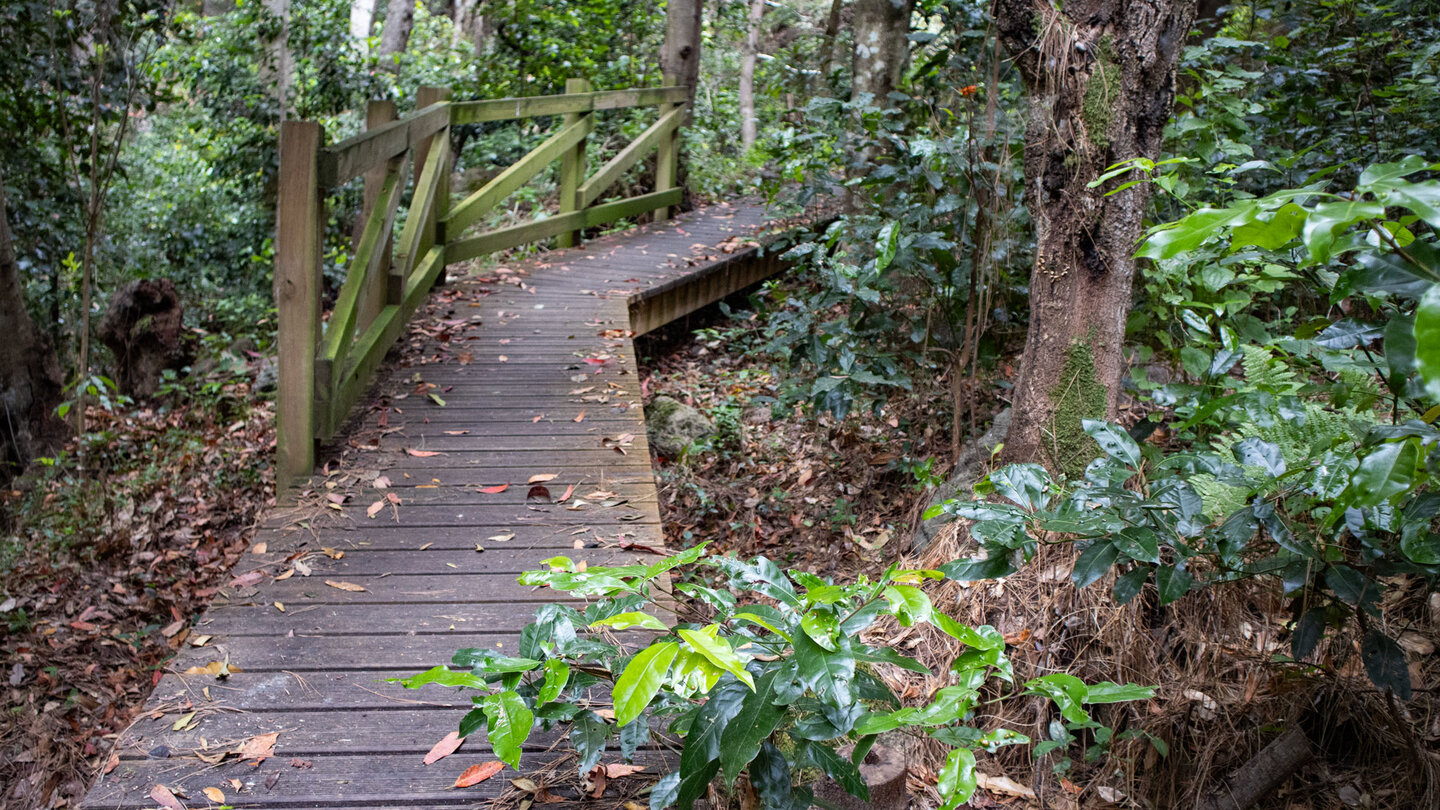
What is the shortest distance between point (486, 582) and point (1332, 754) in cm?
259

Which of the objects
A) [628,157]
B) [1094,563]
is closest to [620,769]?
[1094,563]

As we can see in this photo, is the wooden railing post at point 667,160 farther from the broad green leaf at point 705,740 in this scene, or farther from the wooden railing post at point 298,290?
the broad green leaf at point 705,740

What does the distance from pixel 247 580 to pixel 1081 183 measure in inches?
122

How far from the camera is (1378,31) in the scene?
5188 millimetres

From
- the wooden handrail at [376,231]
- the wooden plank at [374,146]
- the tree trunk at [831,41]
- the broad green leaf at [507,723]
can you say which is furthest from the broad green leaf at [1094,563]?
the tree trunk at [831,41]

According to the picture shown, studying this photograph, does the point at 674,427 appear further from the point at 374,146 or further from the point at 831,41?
the point at 831,41

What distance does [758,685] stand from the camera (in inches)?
66.4

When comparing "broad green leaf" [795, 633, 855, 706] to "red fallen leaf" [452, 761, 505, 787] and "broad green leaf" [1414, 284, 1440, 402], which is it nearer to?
"broad green leaf" [1414, 284, 1440, 402]

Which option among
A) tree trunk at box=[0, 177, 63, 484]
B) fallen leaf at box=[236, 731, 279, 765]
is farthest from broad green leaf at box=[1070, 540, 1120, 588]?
tree trunk at box=[0, 177, 63, 484]

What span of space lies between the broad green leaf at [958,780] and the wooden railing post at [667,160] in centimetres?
Result: 906

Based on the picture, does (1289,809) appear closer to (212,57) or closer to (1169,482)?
(1169,482)

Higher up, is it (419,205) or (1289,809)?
(419,205)

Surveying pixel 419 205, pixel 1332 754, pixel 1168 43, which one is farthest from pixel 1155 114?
pixel 419 205

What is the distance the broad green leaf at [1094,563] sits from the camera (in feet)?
6.31
